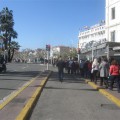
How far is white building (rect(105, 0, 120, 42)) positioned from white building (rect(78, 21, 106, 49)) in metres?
51.4

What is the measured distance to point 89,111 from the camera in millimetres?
13359

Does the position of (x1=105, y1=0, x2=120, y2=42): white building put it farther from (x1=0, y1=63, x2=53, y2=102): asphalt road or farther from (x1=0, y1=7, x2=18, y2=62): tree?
(x1=0, y1=7, x2=18, y2=62): tree

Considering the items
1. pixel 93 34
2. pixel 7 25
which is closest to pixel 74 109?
pixel 7 25

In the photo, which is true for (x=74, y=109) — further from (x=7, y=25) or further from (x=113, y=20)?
(x=7, y=25)

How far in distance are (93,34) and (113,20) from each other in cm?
6537

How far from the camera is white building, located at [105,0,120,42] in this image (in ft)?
151

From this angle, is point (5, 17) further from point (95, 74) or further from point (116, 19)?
point (95, 74)

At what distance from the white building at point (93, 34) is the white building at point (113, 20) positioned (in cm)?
5142

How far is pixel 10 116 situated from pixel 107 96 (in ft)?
24.4

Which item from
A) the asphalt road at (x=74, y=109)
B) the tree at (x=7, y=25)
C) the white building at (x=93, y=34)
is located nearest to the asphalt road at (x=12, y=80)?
the asphalt road at (x=74, y=109)

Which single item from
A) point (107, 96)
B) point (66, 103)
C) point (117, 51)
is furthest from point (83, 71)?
point (66, 103)

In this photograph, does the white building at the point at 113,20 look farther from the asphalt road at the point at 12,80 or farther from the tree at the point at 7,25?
the tree at the point at 7,25

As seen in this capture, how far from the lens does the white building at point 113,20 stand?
46094mm

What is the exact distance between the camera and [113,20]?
156 ft
